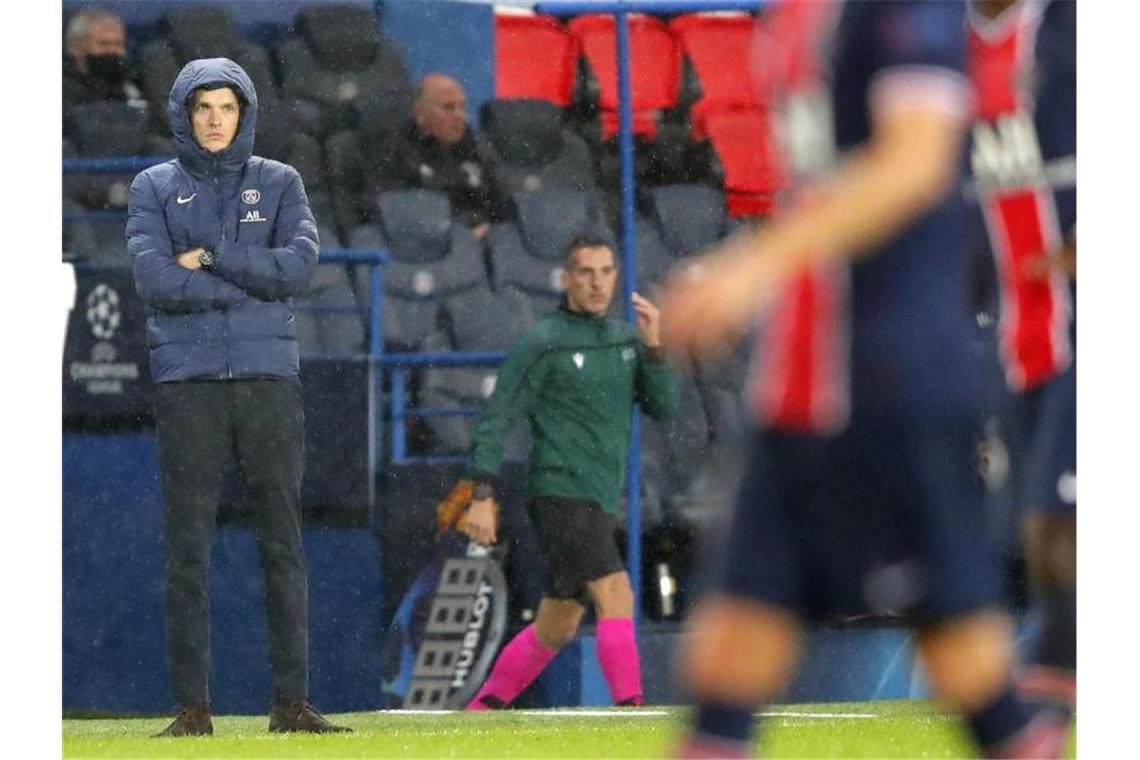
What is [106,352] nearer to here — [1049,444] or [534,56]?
[534,56]

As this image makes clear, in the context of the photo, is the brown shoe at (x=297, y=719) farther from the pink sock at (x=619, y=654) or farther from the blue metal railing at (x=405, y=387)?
the blue metal railing at (x=405, y=387)

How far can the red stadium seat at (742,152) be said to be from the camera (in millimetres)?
7949

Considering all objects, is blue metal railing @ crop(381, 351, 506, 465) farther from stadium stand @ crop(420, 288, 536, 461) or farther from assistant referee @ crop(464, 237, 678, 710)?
assistant referee @ crop(464, 237, 678, 710)

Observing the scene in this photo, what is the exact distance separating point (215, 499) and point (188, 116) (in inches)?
32.7

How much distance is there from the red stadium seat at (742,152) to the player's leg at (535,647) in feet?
5.91

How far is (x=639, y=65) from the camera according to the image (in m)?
8.62

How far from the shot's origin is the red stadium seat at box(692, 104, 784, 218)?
7949mm

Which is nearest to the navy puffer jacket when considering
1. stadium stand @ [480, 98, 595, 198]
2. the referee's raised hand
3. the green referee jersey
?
the green referee jersey

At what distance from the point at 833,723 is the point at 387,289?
239 cm

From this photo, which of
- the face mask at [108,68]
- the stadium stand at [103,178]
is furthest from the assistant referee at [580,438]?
the face mask at [108,68]

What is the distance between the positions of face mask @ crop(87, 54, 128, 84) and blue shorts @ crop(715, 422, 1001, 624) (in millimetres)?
5504

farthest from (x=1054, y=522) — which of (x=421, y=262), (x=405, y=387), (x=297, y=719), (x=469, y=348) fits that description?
(x=421, y=262)

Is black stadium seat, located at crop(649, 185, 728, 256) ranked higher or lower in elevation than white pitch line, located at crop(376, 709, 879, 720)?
higher

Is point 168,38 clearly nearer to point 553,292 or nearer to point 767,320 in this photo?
point 553,292
